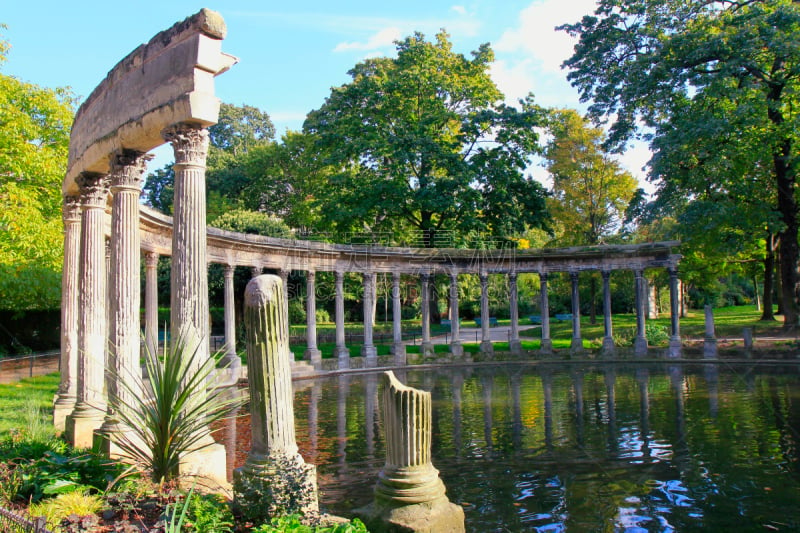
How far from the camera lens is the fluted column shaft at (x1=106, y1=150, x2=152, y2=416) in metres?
11.6

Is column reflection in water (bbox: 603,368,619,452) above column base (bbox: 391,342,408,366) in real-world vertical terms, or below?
below

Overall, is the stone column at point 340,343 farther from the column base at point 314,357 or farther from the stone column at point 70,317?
the stone column at point 70,317

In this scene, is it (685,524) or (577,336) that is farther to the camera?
(577,336)

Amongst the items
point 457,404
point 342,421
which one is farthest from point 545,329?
point 342,421

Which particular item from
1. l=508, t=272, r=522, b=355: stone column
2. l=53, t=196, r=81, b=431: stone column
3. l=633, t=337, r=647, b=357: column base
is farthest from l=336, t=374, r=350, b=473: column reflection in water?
l=633, t=337, r=647, b=357: column base

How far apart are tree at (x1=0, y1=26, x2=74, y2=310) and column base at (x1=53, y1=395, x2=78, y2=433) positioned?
8306mm

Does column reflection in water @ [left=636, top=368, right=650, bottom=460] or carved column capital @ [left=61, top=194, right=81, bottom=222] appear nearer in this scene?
column reflection in water @ [left=636, top=368, right=650, bottom=460]

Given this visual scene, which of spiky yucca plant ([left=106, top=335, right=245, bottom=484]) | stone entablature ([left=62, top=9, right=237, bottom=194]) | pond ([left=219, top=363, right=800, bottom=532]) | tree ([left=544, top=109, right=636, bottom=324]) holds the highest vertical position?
tree ([left=544, top=109, right=636, bottom=324])

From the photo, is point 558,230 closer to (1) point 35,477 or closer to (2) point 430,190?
(2) point 430,190

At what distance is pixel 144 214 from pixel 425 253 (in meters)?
17.8

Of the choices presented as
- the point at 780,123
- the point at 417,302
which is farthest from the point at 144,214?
the point at 417,302

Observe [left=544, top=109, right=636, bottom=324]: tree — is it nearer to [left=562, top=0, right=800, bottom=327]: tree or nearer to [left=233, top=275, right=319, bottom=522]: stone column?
[left=562, top=0, right=800, bottom=327]: tree

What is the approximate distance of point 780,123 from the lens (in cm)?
3075

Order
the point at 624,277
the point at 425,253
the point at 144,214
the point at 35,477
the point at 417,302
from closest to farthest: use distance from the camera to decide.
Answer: the point at 35,477, the point at 144,214, the point at 425,253, the point at 624,277, the point at 417,302
